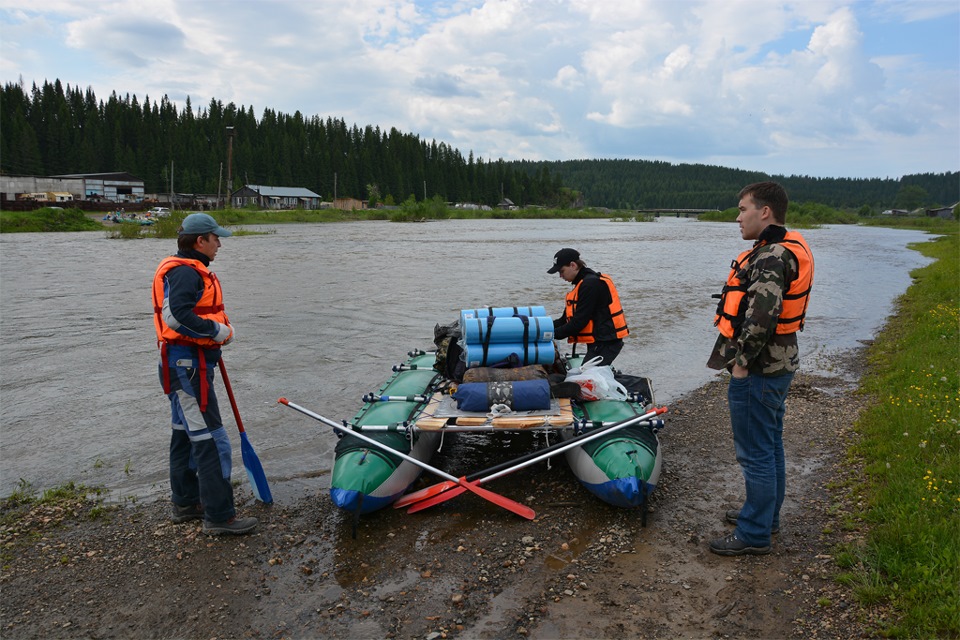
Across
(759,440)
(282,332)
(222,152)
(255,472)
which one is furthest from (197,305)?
(222,152)

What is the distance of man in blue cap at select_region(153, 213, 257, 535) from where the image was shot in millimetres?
4883

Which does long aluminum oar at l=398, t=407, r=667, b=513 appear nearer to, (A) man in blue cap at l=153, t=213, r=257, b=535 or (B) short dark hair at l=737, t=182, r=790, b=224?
(A) man in blue cap at l=153, t=213, r=257, b=535

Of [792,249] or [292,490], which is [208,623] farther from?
[792,249]

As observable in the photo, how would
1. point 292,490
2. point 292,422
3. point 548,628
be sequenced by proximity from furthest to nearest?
1. point 292,422
2. point 292,490
3. point 548,628

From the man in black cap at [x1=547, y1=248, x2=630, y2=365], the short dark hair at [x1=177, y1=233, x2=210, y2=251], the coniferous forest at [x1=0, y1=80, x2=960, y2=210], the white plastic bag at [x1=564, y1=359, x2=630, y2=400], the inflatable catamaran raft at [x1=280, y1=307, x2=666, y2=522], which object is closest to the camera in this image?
the short dark hair at [x1=177, y1=233, x2=210, y2=251]

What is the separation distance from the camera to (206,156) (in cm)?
10319

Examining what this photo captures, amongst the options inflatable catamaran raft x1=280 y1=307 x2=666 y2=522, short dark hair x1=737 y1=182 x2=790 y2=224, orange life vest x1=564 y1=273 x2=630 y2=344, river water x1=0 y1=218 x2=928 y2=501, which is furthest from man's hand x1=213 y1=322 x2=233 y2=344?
short dark hair x1=737 y1=182 x2=790 y2=224

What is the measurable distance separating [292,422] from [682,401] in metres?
5.37

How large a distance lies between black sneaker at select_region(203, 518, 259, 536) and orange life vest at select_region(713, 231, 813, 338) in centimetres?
398

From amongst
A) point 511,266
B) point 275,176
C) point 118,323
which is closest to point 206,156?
point 275,176

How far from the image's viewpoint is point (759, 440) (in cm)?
440

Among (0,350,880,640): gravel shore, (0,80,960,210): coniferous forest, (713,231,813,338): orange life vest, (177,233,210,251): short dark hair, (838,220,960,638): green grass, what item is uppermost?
(0,80,960,210): coniferous forest

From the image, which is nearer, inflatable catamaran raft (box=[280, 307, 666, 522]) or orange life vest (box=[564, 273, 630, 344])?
inflatable catamaran raft (box=[280, 307, 666, 522])

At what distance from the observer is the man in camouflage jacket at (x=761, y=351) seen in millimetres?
4125
